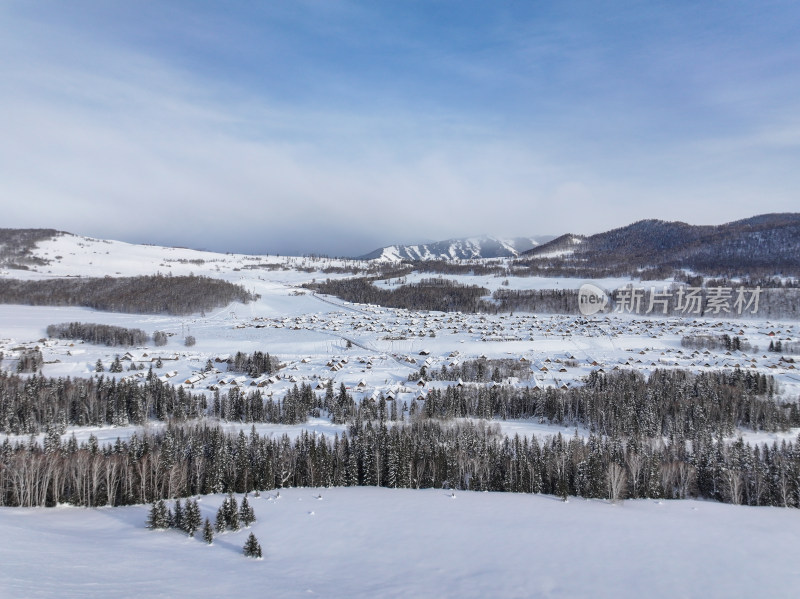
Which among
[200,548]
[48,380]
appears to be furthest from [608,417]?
[48,380]

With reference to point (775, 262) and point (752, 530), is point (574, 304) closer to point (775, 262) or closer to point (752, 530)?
point (775, 262)

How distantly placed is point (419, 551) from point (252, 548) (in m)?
7.56

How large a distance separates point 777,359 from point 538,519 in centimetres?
6370

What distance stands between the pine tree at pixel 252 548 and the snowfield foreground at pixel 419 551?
374mm

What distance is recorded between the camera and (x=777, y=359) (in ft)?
222

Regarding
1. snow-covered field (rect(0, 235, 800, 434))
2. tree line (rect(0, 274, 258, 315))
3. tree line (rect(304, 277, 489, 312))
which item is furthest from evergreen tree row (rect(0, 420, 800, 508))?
tree line (rect(304, 277, 489, 312))

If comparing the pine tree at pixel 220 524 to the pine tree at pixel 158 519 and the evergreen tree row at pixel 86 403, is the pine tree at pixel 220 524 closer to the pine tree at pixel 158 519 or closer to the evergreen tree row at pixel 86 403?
the pine tree at pixel 158 519

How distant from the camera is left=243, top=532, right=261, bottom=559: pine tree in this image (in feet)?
67.7

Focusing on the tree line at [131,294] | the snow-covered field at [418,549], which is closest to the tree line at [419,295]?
the tree line at [131,294]

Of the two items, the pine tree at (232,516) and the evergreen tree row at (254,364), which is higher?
the evergreen tree row at (254,364)

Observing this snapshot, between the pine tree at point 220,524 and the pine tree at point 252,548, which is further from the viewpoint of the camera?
the pine tree at point 220,524

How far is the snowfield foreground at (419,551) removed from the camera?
1691cm

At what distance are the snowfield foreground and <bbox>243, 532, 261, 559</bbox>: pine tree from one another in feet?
1.23

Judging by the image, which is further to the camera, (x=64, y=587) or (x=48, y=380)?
(x=48, y=380)
